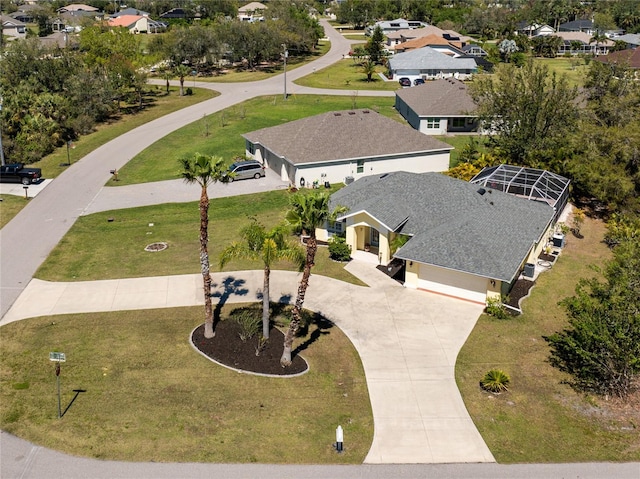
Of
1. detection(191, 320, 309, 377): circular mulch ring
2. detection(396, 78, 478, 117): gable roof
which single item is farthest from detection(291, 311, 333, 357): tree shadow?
detection(396, 78, 478, 117): gable roof

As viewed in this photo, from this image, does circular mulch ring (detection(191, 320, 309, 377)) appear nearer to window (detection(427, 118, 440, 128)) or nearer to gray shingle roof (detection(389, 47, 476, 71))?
window (detection(427, 118, 440, 128))

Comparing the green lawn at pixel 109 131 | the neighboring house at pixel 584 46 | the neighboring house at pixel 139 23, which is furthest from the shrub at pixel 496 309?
the neighboring house at pixel 139 23

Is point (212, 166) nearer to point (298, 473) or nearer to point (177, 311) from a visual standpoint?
point (177, 311)

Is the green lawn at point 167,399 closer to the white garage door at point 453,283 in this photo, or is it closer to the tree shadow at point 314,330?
the tree shadow at point 314,330

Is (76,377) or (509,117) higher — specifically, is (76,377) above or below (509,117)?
below

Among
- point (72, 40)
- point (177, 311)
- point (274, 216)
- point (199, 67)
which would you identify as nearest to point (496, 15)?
point (199, 67)

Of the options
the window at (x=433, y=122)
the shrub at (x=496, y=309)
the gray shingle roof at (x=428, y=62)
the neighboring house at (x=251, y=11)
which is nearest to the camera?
the shrub at (x=496, y=309)

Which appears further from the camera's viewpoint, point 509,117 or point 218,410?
point 509,117
